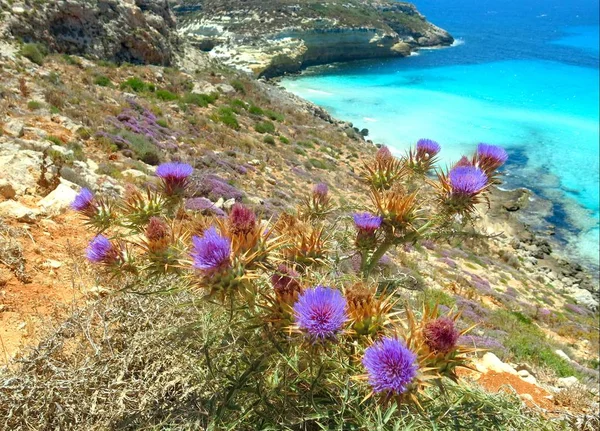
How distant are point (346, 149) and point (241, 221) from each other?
2234 centimetres

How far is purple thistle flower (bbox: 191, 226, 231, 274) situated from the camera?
2062 millimetres

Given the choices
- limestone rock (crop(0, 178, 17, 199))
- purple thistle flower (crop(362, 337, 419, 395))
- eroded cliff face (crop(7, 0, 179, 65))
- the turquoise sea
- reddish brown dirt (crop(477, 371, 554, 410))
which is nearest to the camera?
purple thistle flower (crop(362, 337, 419, 395))

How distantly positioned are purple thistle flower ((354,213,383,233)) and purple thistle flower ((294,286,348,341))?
1172 mm

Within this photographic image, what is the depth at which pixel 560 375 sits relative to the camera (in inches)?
292

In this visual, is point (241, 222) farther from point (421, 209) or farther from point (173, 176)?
point (421, 209)

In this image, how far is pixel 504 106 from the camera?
44406 millimetres

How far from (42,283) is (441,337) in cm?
390

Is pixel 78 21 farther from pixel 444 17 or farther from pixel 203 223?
pixel 444 17

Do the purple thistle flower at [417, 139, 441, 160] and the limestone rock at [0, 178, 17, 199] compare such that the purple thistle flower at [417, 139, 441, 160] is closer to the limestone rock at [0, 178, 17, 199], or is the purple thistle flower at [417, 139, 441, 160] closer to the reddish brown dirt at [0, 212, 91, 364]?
the reddish brown dirt at [0, 212, 91, 364]

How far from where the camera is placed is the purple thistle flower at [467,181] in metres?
2.99

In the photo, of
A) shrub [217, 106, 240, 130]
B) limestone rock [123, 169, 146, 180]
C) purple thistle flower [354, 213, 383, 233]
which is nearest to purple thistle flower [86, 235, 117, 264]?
purple thistle flower [354, 213, 383, 233]

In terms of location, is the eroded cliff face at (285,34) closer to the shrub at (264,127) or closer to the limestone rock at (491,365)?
the shrub at (264,127)

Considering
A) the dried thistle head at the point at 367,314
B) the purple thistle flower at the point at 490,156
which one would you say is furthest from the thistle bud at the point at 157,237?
the purple thistle flower at the point at 490,156

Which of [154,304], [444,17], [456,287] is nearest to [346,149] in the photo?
[456,287]
